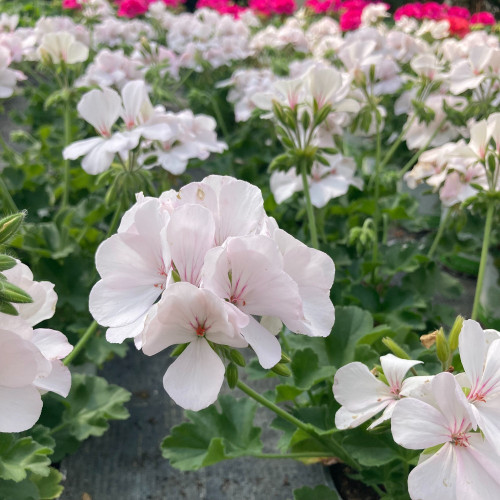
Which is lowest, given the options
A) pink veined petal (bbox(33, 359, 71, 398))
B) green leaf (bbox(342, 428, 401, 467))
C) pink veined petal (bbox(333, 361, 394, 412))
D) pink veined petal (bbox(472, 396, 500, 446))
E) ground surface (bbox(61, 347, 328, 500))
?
ground surface (bbox(61, 347, 328, 500))

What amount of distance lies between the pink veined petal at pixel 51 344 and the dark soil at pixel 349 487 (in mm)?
817

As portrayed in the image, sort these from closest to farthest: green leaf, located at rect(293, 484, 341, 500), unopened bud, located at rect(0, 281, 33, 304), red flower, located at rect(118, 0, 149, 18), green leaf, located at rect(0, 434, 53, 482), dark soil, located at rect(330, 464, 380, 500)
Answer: unopened bud, located at rect(0, 281, 33, 304) < green leaf, located at rect(0, 434, 53, 482) < green leaf, located at rect(293, 484, 341, 500) < dark soil, located at rect(330, 464, 380, 500) < red flower, located at rect(118, 0, 149, 18)

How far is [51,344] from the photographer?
88 cm

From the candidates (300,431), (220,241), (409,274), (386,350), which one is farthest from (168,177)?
(220,241)

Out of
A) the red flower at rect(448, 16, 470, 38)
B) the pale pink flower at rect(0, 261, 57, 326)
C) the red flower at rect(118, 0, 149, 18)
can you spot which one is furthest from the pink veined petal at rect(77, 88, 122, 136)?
the red flower at rect(118, 0, 149, 18)

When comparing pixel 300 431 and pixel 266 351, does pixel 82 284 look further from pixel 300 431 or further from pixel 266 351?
pixel 266 351

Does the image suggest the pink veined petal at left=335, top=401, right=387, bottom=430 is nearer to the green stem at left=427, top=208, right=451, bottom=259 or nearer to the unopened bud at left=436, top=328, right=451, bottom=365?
the unopened bud at left=436, top=328, right=451, bottom=365

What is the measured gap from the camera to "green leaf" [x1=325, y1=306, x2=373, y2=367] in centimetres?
142

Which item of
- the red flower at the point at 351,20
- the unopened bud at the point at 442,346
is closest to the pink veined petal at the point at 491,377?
the unopened bud at the point at 442,346

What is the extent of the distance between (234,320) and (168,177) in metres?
1.36

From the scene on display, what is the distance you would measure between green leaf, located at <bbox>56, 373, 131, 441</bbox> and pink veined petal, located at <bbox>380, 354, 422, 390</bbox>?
0.80 m

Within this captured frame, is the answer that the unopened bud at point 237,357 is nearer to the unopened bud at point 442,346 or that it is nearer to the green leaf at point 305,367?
the unopened bud at point 442,346

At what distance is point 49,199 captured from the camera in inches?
91.1

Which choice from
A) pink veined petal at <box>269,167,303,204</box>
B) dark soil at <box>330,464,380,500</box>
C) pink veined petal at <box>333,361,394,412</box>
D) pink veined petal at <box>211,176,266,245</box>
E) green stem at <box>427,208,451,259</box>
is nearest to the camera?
pink veined petal at <box>211,176,266,245</box>
